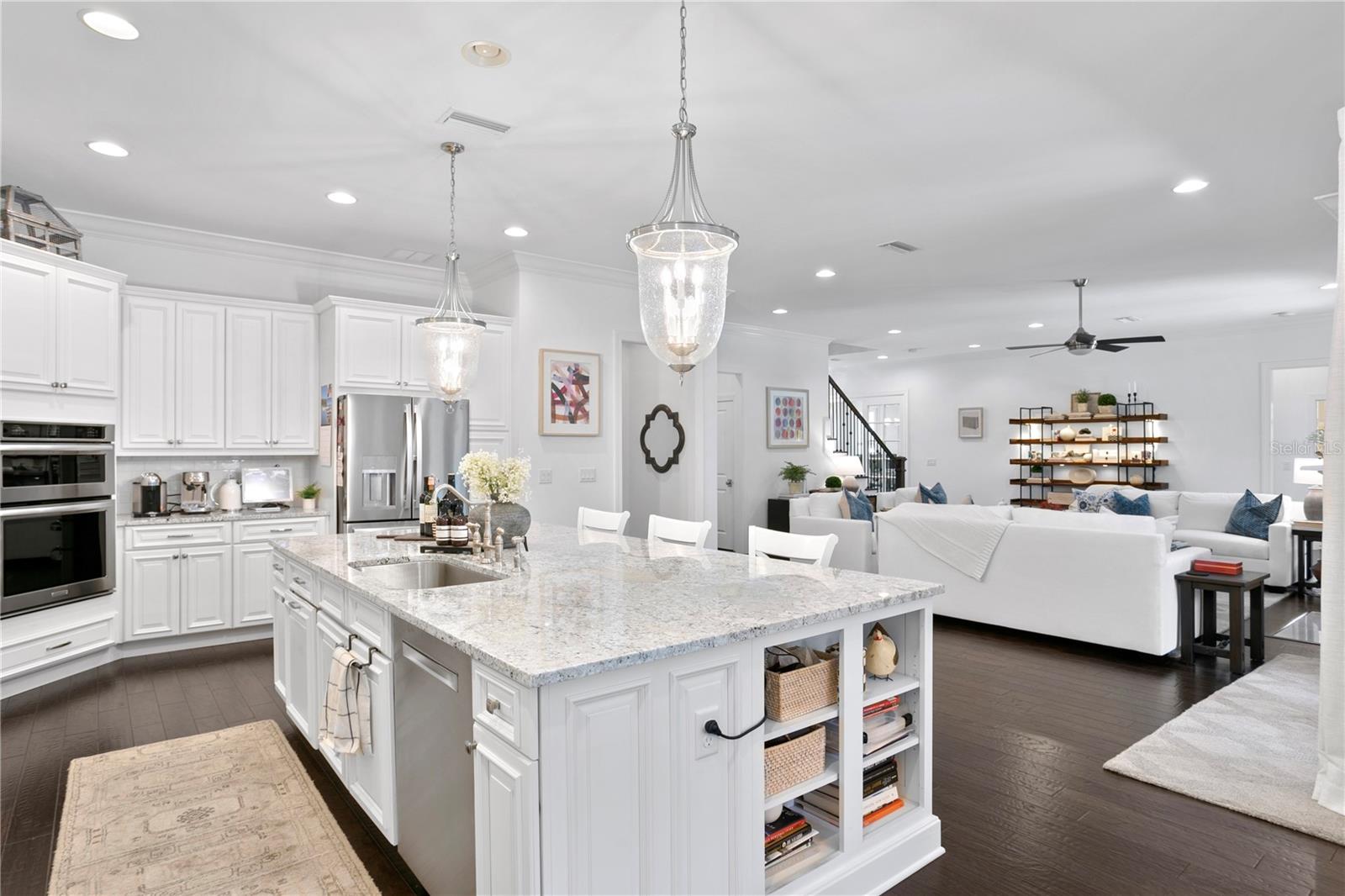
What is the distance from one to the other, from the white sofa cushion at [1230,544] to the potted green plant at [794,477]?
147 inches

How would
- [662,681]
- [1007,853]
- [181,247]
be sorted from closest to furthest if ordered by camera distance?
1. [662,681]
2. [1007,853]
3. [181,247]

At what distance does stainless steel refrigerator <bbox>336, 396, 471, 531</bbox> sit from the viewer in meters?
4.96

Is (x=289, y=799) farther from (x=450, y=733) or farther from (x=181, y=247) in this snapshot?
(x=181, y=247)

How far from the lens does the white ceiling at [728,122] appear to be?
8.28 feet

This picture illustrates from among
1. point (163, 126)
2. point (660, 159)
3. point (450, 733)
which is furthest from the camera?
point (660, 159)

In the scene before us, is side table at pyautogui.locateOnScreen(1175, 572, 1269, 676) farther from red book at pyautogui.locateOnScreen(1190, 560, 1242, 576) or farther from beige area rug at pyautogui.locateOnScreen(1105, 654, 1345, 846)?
beige area rug at pyautogui.locateOnScreen(1105, 654, 1345, 846)

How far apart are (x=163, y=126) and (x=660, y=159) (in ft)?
7.45

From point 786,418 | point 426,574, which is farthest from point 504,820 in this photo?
point 786,418

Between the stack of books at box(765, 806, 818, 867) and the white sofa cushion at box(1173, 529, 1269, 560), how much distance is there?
5.73 m

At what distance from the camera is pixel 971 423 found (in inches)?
446

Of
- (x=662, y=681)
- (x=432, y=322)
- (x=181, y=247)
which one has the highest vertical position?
(x=181, y=247)

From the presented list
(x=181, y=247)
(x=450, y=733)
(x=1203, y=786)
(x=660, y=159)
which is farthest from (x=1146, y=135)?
(x=181, y=247)

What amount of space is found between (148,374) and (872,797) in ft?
16.0

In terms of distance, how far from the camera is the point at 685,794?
1.66 m
